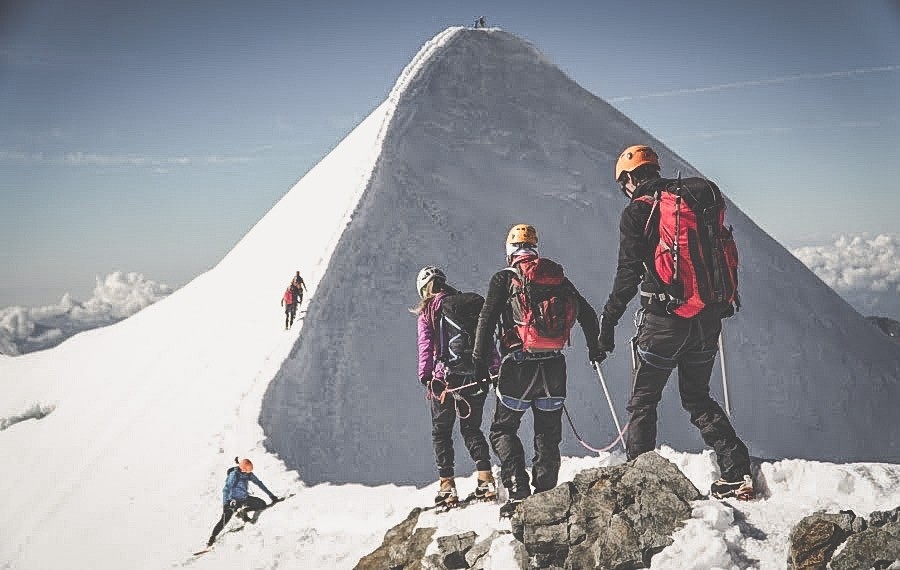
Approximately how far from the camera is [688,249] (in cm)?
Answer: 519

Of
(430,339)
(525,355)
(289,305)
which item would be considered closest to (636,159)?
(525,355)

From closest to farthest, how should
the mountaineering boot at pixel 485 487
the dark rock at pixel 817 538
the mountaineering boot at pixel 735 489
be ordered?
the dark rock at pixel 817 538
the mountaineering boot at pixel 735 489
the mountaineering boot at pixel 485 487

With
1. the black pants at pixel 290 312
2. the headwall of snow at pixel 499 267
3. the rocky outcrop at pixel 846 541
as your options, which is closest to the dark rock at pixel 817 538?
the rocky outcrop at pixel 846 541

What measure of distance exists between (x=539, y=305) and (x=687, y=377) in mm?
1350

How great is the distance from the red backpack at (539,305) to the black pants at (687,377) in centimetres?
69

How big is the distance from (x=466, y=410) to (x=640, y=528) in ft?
8.02

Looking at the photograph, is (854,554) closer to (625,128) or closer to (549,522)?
(549,522)

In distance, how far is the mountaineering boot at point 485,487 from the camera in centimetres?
662

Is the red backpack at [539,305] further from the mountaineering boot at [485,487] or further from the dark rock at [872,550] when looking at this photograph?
the dark rock at [872,550]

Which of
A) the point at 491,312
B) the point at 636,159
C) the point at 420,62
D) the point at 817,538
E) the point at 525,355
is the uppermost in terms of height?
the point at 420,62

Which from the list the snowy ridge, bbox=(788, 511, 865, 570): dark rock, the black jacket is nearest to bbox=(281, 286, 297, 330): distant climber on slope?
the snowy ridge

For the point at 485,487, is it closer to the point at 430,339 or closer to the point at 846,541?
the point at 430,339

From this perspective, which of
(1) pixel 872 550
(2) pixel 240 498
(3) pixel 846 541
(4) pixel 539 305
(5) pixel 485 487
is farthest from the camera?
(2) pixel 240 498

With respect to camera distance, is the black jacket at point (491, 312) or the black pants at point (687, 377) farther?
the black jacket at point (491, 312)
